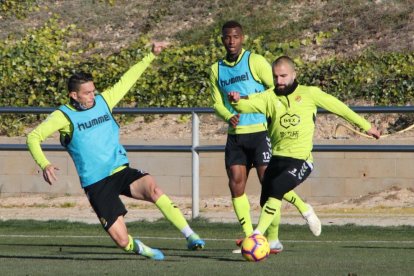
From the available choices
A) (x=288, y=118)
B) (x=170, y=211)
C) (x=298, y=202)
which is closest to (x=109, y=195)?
(x=170, y=211)

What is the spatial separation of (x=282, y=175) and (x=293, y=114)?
22.8 inches

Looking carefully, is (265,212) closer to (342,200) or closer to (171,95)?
(342,200)

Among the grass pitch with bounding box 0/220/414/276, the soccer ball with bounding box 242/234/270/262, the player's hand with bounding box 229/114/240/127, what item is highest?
the player's hand with bounding box 229/114/240/127

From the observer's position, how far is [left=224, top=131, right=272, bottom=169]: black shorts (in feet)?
41.9

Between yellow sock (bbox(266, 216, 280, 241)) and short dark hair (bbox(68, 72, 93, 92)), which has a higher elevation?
short dark hair (bbox(68, 72, 93, 92))

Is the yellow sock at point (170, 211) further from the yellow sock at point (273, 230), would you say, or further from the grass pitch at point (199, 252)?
the yellow sock at point (273, 230)

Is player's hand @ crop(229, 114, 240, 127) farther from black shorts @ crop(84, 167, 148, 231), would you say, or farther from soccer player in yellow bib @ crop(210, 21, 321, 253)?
black shorts @ crop(84, 167, 148, 231)

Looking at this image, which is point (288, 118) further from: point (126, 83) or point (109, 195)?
point (109, 195)

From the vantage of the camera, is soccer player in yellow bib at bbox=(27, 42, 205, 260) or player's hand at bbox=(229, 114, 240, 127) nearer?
soccer player in yellow bib at bbox=(27, 42, 205, 260)

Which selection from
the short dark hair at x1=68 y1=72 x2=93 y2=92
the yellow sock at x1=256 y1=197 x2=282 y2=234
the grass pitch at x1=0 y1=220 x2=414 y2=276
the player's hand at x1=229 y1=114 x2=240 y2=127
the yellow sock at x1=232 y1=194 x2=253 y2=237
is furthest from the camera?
the yellow sock at x1=232 y1=194 x2=253 y2=237

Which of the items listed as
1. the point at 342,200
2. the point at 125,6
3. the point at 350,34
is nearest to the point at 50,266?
the point at 342,200

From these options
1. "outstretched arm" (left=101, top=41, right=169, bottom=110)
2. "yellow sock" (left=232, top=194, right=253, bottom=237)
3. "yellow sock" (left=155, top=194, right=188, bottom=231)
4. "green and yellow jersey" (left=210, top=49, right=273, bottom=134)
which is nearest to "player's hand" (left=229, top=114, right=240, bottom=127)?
"green and yellow jersey" (left=210, top=49, right=273, bottom=134)

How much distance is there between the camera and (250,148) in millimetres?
12789

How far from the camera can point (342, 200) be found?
58.4ft
